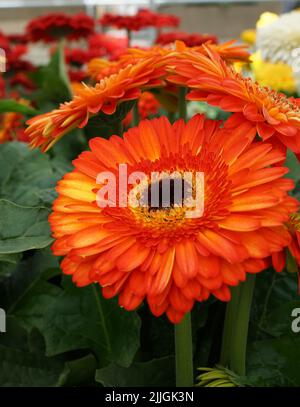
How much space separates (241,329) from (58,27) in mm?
1065

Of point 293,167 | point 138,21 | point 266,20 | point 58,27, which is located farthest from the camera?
point 58,27

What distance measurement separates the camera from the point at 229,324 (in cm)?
42

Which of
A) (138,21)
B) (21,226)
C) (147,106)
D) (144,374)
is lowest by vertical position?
(144,374)

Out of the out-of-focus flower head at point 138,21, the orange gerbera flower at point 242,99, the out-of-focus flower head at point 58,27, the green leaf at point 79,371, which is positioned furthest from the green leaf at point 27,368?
the out-of-focus flower head at point 58,27

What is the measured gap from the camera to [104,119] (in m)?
0.49

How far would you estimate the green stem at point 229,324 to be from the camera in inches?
16.2

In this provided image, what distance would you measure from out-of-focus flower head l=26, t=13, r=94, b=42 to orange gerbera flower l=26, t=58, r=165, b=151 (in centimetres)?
92

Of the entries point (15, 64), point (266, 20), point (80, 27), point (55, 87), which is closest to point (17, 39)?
point (15, 64)

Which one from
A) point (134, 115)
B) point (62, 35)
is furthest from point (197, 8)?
point (134, 115)

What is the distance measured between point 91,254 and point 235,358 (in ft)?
0.45

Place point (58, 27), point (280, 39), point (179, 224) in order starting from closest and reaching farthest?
point (179, 224) → point (280, 39) → point (58, 27)

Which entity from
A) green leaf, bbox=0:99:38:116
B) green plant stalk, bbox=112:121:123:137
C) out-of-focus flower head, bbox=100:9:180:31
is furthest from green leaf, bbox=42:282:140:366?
out-of-focus flower head, bbox=100:9:180:31

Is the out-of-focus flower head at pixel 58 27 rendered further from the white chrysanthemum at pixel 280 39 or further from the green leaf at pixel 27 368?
the green leaf at pixel 27 368

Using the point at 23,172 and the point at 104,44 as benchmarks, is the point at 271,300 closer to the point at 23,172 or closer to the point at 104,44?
the point at 23,172
